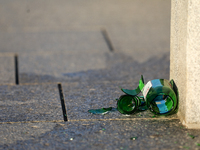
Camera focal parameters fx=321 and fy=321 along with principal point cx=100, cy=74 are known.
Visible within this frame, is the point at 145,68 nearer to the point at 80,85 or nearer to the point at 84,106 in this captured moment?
the point at 80,85

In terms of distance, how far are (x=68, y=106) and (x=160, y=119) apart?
3.24 feet

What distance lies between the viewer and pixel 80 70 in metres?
4.78

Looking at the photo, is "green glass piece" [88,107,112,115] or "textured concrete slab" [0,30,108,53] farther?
"textured concrete slab" [0,30,108,53]

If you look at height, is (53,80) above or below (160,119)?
above

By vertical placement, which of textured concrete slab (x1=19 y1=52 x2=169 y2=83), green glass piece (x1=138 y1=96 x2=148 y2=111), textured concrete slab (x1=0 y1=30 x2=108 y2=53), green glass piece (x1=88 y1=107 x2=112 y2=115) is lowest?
green glass piece (x1=88 y1=107 x2=112 y2=115)

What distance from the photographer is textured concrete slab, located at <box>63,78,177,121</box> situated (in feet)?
10.3

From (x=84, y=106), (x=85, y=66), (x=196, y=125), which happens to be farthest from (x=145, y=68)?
(x=196, y=125)

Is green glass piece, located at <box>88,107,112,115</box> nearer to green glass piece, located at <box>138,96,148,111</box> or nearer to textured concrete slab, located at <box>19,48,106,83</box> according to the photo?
green glass piece, located at <box>138,96,148,111</box>

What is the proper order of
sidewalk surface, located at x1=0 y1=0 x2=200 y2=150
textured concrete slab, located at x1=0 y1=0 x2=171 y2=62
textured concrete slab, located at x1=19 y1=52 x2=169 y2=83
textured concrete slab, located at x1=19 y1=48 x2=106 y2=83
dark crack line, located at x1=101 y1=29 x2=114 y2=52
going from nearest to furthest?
sidewalk surface, located at x1=0 y1=0 x2=200 y2=150
textured concrete slab, located at x1=19 y1=52 x2=169 y2=83
textured concrete slab, located at x1=19 y1=48 x2=106 y2=83
dark crack line, located at x1=101 y1=29 x2=114 y2=52
textured concrete slab, located at x1=0 y1=0 x2=171 y2=62

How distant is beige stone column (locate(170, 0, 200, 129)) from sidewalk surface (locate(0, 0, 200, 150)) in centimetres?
17

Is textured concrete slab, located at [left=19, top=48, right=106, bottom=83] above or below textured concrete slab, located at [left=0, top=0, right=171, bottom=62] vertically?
below

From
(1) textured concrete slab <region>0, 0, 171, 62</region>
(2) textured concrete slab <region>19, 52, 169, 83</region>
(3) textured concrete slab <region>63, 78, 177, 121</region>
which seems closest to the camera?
(3) textured concrete slab <region>63, 78, 177, 121</region>

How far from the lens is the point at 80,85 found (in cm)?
410

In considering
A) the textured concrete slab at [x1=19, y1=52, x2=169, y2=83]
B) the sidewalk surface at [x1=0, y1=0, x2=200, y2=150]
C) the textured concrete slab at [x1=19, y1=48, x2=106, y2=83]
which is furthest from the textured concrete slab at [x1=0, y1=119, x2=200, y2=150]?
the textured concrete slab at [x1=19, y1=48, x2=106, y2=83]
